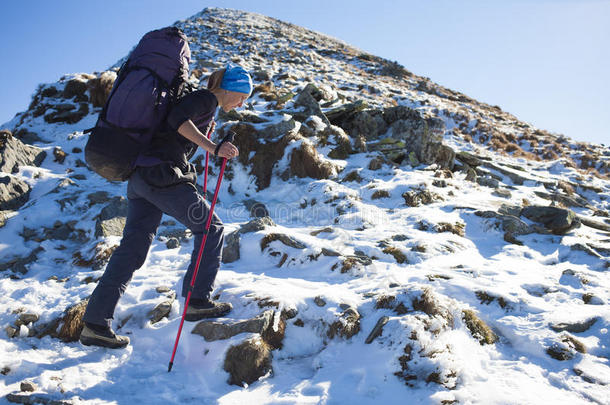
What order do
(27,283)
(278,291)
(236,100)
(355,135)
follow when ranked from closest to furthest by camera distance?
(236,100) < (278,291) < (27,283) < (355,135)

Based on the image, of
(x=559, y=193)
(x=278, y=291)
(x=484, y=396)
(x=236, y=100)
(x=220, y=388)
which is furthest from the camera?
(x=559, y=193)

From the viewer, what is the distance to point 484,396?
263 cm

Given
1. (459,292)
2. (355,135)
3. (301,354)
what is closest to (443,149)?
(355,135)

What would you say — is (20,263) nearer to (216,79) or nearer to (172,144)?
(172,144)

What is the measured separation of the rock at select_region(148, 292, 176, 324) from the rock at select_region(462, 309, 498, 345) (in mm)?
3206

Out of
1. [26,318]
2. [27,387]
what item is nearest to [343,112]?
[26,318]

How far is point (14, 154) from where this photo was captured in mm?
7992

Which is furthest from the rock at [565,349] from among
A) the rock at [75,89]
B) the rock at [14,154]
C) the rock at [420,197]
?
the rock at [75,89]

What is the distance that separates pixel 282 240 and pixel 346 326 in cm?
225

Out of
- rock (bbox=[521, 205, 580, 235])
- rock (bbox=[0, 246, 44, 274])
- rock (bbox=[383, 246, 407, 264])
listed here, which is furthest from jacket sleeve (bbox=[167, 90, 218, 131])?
rock (bbox=[521, 205, 580, 235])

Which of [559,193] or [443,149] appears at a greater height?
[443,149]

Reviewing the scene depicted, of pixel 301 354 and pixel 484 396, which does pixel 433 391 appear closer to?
pixel 484 396

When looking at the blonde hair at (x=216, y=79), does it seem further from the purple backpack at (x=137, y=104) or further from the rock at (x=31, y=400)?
the rock at (x=31, y=400)

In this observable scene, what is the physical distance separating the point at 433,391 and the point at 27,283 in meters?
5.08
